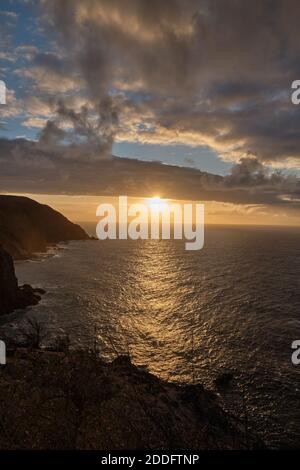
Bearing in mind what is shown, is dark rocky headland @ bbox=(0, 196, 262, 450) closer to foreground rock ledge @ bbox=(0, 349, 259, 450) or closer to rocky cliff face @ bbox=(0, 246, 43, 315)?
foreground rock ledge @ bbox=(0, 349, 259, 450)

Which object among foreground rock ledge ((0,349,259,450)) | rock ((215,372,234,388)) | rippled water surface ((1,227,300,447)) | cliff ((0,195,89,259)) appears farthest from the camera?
cliff ((0,195,89,259))

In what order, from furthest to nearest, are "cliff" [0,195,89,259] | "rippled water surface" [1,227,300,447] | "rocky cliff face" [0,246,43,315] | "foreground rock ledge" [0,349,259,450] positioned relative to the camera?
"cliff" [0,195,89,259] → "rocky cliff face" [0,246,43,315] → "rippled water surface" [1,227,300,447] → "foreground rock ledge" [0,349,259,450]

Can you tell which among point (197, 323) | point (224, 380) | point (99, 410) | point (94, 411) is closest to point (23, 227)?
point (197, 323)

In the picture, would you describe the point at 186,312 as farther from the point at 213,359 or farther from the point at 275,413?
the point at 275,413

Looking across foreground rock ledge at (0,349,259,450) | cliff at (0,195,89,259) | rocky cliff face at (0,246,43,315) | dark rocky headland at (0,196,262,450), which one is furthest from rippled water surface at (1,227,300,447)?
cliff at (0,195,89,259)

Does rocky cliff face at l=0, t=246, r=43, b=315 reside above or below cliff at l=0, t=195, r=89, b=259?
below

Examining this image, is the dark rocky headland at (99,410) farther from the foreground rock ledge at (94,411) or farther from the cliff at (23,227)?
the cliff at (23,227)
